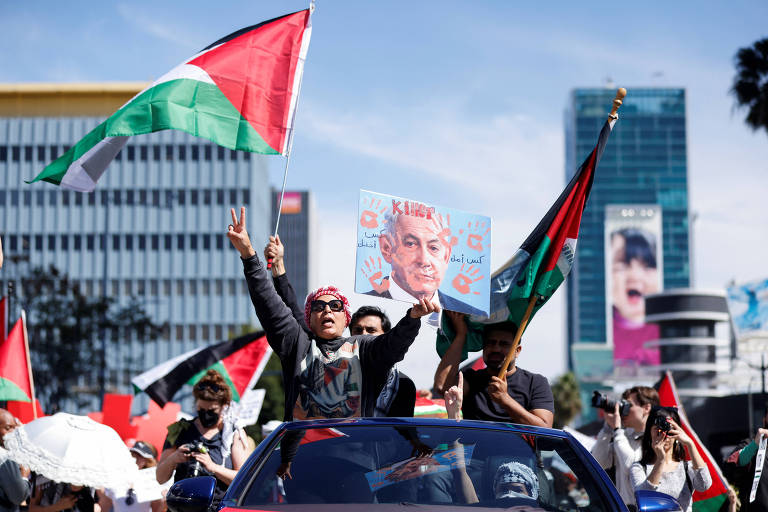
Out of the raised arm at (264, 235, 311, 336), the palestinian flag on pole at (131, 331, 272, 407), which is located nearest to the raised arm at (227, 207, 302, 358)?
the raised arm at (264, 235, 311, 336)

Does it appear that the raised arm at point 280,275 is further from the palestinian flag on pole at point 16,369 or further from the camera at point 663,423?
the palestinian flag on pole at point 16,369

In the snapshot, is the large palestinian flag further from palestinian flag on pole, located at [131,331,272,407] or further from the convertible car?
palestinian flag on pole, located at [131,331,272,407]

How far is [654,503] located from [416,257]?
2404 mm

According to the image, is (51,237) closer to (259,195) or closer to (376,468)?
(259,195)

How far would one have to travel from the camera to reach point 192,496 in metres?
4.07

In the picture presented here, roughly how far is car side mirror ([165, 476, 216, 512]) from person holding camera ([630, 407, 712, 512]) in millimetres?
3563

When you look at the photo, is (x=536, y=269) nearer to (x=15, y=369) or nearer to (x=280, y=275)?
(x=280, y=275)

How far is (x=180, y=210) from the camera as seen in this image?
82438 millimetres

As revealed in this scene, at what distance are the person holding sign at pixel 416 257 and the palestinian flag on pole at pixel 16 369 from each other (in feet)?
25.7

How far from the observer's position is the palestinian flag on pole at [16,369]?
12.6 meters

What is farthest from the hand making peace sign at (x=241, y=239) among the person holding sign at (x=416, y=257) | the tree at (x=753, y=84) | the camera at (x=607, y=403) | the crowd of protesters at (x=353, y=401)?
the tree at (x=753, y=84)

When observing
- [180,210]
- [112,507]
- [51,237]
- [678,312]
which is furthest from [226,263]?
[112,507]

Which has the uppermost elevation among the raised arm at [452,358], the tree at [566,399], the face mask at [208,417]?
the raised arm at [452,358]

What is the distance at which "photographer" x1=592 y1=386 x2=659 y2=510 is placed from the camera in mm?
7523
